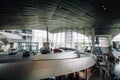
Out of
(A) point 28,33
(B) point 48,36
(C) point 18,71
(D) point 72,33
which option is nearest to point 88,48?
(D) point 72,33

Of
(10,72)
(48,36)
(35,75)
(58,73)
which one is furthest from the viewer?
(48,36)

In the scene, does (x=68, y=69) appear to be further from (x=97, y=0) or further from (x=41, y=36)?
(x=41, y=36)

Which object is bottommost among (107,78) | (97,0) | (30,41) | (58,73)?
(107,78)

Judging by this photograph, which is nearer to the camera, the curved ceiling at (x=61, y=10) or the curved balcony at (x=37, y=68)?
the curved balcony at (x=37, y=68)

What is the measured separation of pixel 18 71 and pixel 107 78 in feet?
32.7

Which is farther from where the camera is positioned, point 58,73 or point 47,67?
point 58,73

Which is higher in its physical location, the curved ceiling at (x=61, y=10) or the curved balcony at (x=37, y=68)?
the curved ceiling at (x=61, y=10)

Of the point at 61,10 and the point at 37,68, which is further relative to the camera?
the point at 61,10

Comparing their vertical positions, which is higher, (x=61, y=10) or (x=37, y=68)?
(x=61, y=10)

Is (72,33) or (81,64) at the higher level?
(72,33)

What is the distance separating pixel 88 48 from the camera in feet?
94.4

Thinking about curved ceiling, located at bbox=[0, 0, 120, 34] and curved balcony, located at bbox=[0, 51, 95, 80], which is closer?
curved balcony, located at bbox=[0, 51, 95, 80]

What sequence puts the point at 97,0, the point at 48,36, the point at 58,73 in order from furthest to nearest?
the point at 48,36
the point at 97,0
the point at 58,73

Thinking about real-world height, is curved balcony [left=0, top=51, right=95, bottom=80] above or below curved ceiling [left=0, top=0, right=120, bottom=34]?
below
